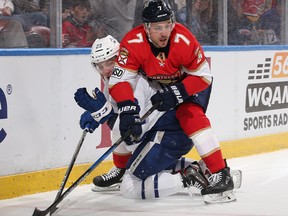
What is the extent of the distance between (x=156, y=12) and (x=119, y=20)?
1489 mm

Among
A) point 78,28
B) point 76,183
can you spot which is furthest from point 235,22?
point 76,183

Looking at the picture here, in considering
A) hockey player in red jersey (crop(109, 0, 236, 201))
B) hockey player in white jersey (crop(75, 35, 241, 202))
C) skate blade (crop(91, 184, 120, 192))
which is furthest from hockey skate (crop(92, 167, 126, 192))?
hockey player in red jersey (crop(109, 0, 236, 201))

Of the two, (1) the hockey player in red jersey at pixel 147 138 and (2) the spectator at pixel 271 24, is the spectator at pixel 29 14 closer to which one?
(1) the hockey player in red jersey at pixel 147 138

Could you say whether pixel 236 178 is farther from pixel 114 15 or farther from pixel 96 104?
pixel 114 15

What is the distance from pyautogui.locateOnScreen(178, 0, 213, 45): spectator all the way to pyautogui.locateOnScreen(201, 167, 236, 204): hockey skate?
210 centimetres

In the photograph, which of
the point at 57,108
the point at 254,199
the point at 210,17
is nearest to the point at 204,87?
the point at 254,199

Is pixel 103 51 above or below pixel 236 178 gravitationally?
above

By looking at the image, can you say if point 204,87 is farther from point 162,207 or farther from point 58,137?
point 58,137

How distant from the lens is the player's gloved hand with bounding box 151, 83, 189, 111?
4422mm

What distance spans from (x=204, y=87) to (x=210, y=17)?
228cm

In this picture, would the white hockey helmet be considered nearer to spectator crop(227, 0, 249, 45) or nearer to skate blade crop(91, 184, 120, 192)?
skate blade crop(91, 184, 120, 192)

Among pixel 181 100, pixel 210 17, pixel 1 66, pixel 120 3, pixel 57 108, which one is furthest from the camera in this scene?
pixel 210 17

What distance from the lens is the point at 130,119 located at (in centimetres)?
434

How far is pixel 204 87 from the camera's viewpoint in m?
4.56
